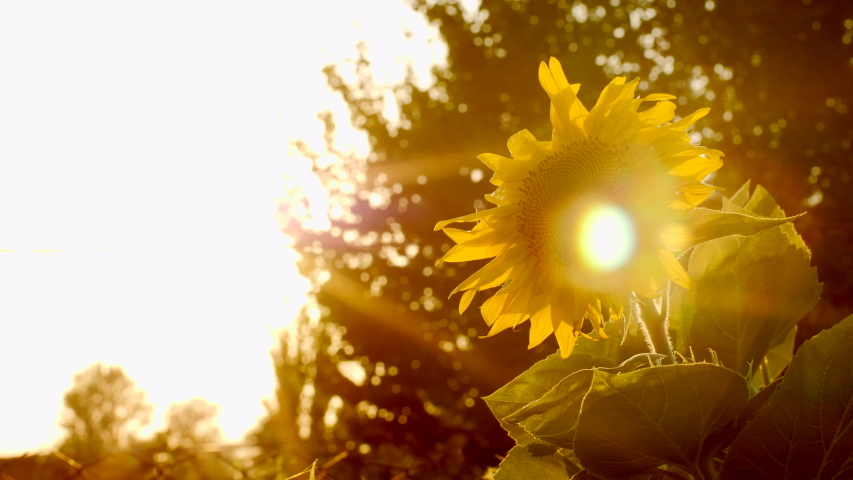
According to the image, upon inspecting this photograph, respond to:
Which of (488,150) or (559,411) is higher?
(488,150)

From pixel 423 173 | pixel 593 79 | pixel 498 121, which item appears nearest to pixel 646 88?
pixel 593 79

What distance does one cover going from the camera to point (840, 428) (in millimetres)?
582

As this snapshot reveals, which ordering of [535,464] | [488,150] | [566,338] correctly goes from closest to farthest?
[535,464] < [566,338] < [488,150]

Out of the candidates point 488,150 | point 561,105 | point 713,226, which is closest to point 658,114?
point 561,105

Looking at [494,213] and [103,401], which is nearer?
[494,213]

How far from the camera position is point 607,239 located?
2.93ft

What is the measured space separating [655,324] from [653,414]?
21 cm

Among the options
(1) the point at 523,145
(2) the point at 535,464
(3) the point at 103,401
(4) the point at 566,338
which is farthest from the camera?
(3) the point at 103,401

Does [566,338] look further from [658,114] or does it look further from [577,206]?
[658,114]

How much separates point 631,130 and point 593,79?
9.00 meters

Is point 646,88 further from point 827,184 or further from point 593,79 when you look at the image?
point 827,184

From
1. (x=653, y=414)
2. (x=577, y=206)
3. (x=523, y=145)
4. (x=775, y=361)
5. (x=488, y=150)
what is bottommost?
(x=775, y=361)

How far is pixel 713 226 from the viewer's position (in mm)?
702

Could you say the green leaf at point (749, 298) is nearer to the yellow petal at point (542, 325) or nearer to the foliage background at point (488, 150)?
the yellow petal at point (542, 325)
